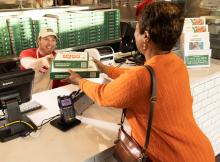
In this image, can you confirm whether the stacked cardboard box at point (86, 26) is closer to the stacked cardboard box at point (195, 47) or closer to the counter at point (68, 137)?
the counter at point (68, 137)

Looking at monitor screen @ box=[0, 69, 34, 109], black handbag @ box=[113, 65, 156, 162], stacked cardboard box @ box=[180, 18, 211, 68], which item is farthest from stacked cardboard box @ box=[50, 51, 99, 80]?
stacked cardboard box @ box=[180, 18, 211, 68]

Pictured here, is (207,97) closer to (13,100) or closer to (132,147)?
(132,147)

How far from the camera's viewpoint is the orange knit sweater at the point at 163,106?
1165 mm

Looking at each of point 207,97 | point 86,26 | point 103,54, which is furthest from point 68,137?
point 86,26

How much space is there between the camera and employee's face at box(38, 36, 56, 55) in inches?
98.7

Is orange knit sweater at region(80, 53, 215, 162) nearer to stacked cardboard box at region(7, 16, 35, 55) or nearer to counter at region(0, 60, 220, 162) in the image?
counter at region(0, 60, 220, 162)

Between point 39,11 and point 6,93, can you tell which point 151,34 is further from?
point 39,11

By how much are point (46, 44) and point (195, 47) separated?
1.37 metres

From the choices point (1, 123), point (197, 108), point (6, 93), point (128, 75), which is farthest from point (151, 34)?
point (197, 108)

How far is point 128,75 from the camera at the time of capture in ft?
3.84

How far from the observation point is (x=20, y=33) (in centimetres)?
289

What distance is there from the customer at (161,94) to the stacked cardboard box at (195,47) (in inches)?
45.3

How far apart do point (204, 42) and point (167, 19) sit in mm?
1365

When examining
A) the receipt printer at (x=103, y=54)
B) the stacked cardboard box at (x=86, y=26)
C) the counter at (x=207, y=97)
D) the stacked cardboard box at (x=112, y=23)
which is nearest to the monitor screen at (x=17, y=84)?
the receipt printer at (x=103, y=54)
